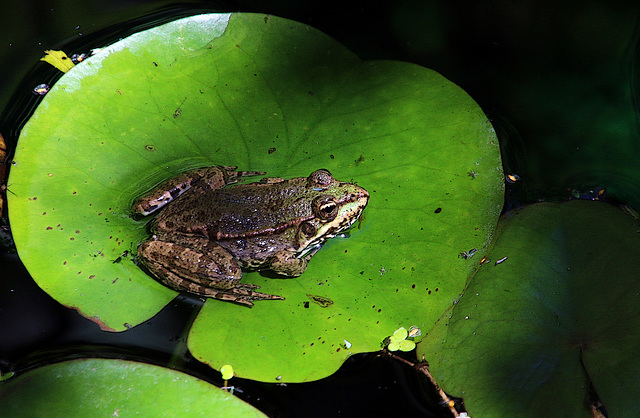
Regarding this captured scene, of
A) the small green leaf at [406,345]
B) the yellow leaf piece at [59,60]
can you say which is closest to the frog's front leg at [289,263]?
the small green leaf at [406,345]

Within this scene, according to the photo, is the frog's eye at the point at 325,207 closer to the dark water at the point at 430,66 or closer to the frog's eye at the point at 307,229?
the frog's eye at the point at 307,229

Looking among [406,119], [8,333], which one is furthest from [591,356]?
[8,333]

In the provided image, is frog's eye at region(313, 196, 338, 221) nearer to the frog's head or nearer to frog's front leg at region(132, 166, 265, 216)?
the frog's head

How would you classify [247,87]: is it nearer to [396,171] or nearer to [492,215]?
[396,171]

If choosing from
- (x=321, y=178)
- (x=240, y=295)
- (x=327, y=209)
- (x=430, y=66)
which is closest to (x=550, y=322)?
(x=327, y=209)

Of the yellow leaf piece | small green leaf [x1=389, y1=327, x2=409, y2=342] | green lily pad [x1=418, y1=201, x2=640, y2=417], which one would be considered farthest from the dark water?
green lily pad [x1=418, y1=201, x2=640, y2=417]
